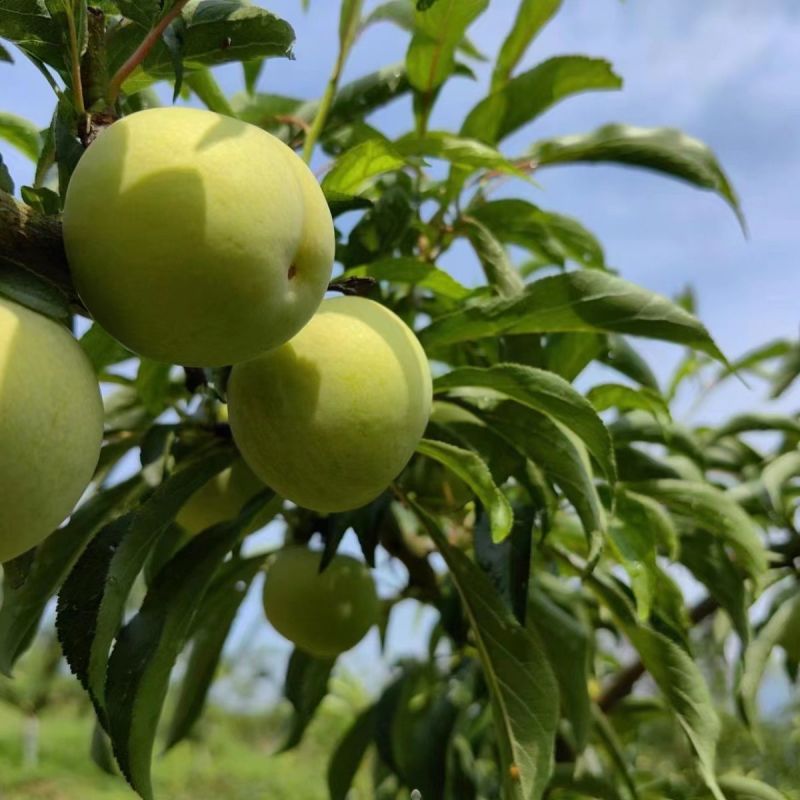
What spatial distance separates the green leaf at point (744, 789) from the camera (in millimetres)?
1144

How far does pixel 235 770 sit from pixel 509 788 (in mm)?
5548

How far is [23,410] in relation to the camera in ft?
1.77

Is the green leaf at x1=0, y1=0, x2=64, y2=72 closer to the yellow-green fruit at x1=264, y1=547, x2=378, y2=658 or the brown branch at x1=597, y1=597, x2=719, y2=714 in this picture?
the yellow-green fruit at x1=264, y1=547, x2=378, y2=658

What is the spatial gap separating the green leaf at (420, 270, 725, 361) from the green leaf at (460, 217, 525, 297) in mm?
93

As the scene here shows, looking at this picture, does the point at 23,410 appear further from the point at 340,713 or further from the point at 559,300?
the point at 340,713

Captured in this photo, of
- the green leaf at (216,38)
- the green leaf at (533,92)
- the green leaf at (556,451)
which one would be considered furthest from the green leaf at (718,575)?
the green leaf at (216,38)

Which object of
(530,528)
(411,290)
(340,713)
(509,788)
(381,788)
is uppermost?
(411,290)

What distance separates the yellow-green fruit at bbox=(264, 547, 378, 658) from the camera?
115 centimetres

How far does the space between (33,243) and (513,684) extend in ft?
1.91

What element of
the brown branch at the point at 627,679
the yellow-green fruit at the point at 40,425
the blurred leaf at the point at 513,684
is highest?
the yellow-green fruit at the point at 40,425

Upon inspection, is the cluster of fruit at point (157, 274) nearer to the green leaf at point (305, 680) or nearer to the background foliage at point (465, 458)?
the background foliage at point (465, 458)

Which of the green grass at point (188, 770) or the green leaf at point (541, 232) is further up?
the green leaf at point (541, 232)

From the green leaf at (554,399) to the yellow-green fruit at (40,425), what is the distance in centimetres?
39

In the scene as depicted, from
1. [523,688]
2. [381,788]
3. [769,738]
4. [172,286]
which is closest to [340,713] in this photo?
[381,788]
